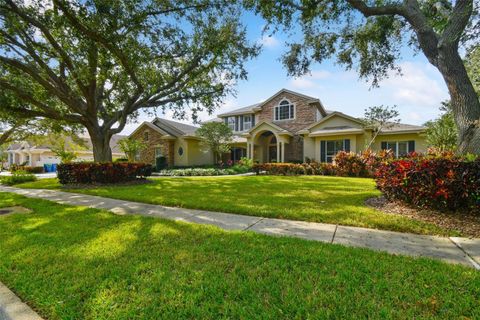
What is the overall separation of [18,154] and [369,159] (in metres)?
52.1

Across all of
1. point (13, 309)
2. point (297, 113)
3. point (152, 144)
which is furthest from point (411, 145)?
point (152, 144)

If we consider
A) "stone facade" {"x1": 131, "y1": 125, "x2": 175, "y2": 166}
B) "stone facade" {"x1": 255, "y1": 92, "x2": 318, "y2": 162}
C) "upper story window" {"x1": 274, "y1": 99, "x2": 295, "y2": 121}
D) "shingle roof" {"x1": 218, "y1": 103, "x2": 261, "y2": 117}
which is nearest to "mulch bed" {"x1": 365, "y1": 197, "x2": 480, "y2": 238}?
"stone facade" {"x1": 255, "y1": 92, "x2": 318, "y2": 162}

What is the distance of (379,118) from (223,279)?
60.3 feet

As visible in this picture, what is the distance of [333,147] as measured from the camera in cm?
1934

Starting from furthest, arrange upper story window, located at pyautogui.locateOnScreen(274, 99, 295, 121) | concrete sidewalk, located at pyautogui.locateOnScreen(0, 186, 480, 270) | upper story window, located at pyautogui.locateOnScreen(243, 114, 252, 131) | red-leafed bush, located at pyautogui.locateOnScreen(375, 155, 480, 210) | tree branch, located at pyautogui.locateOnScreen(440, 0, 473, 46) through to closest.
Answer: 1. upper story window, located at pyautogui.locateOnScreen(243, 114, 252, 131)
2. upper story window, located at pyautogui.locateOnScreen(274, 99, 295, 121)
3. tree branch, located at pyautogui.locateOnScreen(440, 0, 473, 46)
4. red-leafed bush, located at pyautogui.locateOnScreen(375, 155, 480, 210)
5. concrete sidewalk, located at pyautogui.locateOnScreen(0, 186, 480, 270)

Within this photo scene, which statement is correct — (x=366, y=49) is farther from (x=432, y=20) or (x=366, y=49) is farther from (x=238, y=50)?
(x=238, y=50)

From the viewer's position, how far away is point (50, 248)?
3.60m

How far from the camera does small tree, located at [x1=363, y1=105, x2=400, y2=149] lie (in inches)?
661

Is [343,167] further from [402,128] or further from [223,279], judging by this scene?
[223,279]

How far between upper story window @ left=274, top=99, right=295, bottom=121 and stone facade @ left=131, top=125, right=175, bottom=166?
37.1 feet

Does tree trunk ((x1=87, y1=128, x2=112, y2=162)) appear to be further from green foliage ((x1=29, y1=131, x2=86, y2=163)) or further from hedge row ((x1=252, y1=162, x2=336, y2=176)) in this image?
hedge row ((x1=252, y1=162, x2=336, y2=176))

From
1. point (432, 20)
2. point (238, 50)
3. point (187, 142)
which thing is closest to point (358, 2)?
point (432, 20)

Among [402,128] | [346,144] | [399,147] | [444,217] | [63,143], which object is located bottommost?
[444,217]

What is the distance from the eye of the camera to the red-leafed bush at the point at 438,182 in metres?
4.78
